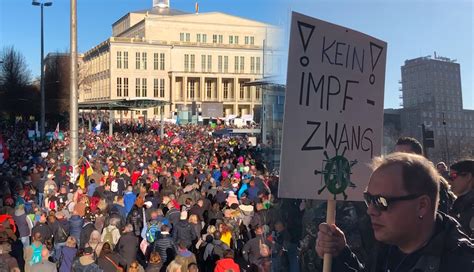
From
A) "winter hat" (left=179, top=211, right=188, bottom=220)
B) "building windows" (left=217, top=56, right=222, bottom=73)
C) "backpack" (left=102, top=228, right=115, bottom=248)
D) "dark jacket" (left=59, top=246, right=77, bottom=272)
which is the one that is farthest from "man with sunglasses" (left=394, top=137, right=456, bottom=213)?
"building windows" (left=217, top=56, right=222, bottom=73)

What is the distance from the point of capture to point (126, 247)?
21.5 feet

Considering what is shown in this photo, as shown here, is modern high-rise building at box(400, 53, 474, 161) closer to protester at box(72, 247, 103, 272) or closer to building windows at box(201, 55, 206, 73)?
protester at box(72, 247, 103, 272)

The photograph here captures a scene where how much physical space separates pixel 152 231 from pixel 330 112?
18.7 ft

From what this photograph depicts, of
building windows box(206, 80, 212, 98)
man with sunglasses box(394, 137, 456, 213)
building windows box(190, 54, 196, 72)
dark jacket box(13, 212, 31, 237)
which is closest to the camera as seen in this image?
man with sunglasses box(394, 137, 456, 213)

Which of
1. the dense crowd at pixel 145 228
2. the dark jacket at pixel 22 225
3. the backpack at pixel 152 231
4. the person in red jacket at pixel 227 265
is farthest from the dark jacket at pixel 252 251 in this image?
the dark jacket at pixel 22 225

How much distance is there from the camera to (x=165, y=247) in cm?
670

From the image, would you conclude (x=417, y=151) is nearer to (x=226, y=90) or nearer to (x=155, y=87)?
(x=226, y=90)

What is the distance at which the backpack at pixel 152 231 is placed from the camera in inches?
293

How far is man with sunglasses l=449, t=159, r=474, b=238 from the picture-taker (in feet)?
9.19

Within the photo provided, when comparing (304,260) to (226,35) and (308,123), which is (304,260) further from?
(226,35)

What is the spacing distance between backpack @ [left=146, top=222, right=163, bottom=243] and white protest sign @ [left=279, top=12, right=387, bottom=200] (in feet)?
18.0

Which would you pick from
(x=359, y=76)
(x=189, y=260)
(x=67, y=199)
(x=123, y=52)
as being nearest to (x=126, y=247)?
(x=189, y=260)

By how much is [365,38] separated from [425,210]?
31.8 inches

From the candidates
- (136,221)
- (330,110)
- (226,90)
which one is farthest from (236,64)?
(330,110)
